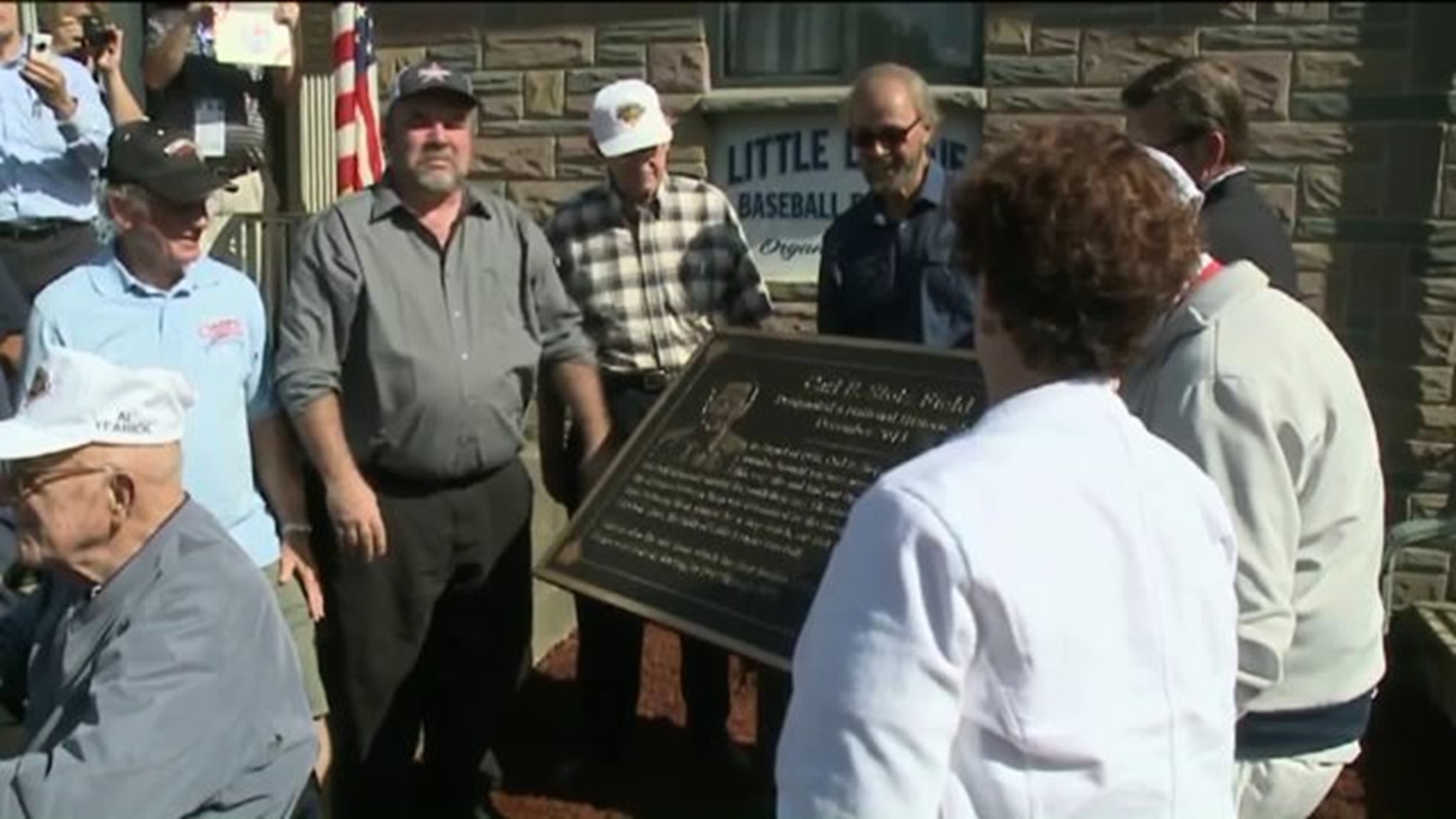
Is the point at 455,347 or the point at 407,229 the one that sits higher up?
the point at 407,229

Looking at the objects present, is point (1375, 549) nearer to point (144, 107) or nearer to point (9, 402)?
point (9, 402)

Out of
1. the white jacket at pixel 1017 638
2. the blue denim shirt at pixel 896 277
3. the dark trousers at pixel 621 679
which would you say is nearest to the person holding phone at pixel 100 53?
the dark trousers at pixel 621 679

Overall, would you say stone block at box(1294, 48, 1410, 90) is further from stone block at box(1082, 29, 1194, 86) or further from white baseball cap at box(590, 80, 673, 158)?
white baseball cap at box(590, 80, 673, 158)

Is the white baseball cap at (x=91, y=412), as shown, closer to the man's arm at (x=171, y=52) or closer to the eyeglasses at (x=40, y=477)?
the eyeglasses at (x=40, y=477)

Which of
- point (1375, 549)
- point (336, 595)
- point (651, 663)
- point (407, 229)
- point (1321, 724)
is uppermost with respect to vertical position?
point (407, 229)

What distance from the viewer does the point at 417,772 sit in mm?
4449

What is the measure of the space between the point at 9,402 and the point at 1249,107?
4.40 metres

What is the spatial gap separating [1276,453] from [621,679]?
2.97 metres

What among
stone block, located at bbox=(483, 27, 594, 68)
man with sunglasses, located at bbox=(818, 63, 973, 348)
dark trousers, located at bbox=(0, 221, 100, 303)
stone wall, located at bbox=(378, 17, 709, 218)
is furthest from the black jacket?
stone block, located at bbox=(483, 27, 594, 68)

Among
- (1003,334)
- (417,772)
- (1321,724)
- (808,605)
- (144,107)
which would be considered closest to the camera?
(1003,334)

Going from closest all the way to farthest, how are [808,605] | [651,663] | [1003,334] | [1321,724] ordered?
[1003,334] → [1321,724] → [808,605] → [651,663]

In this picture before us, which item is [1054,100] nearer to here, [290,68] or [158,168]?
[290,68]

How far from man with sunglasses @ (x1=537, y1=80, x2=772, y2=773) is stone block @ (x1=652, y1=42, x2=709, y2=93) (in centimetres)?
206

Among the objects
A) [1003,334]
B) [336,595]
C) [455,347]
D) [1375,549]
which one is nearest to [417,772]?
[336,595]
